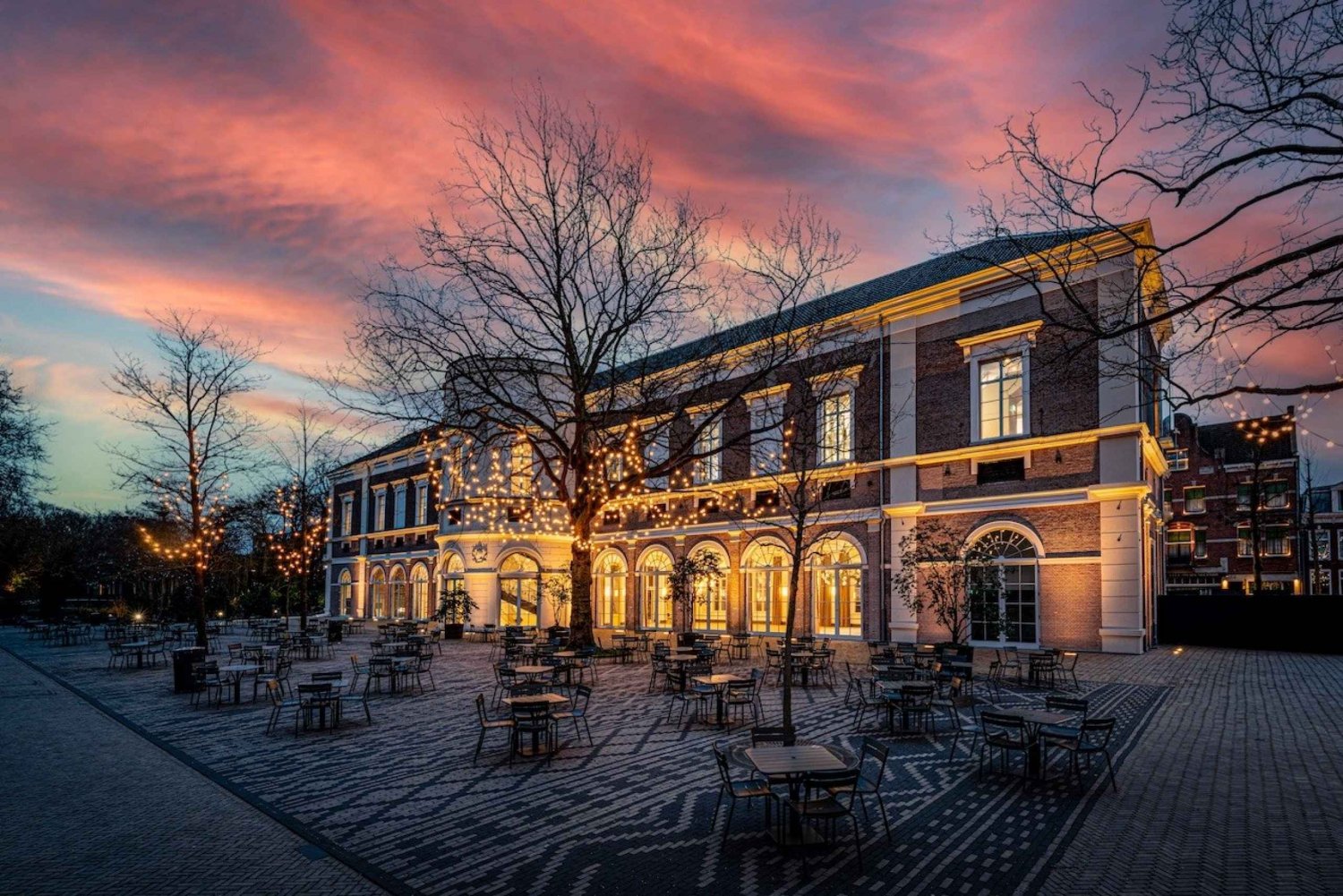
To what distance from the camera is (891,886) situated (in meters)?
5.64

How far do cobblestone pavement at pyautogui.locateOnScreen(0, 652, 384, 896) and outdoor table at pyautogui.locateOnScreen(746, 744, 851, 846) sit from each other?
3.22 m

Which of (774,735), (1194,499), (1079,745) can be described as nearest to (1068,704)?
(1079,745)

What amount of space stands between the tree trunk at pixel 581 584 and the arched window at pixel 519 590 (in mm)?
13156

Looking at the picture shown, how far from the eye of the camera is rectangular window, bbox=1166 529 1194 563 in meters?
45.0

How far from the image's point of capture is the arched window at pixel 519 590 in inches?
1256

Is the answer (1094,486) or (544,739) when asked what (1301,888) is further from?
(1094,486)

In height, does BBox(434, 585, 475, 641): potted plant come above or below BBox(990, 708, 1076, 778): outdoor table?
below

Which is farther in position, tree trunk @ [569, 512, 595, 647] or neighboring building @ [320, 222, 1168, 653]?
neighboring building @ [320, 222, 1168, 653]

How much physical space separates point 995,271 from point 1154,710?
13.0 m

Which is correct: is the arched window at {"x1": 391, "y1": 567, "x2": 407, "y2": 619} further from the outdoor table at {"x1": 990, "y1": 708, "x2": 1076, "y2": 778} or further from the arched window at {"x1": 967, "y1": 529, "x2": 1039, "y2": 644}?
the outdoor table at {"x1": 990, "y1": 708, "x2": 1076, "y2": 778}

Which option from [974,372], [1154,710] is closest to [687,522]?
[974,372]

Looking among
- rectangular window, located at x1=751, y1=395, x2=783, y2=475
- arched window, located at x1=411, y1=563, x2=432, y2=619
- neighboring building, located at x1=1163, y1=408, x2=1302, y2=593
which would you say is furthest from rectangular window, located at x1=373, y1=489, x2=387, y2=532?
neighboring building, located at x1=1163, y1=408, x2=1302, y2=593

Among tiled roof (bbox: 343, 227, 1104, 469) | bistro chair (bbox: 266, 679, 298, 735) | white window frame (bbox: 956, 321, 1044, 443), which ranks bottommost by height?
bistro chair (bbox: 266, 679, 298, 735)

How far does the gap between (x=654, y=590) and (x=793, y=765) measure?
2437cm
